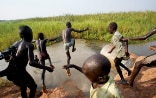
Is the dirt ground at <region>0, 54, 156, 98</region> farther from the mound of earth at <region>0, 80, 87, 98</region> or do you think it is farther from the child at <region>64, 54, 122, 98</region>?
the child at <region>64, 54, 122, 98</region>

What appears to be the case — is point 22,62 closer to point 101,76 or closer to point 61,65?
point 101,76

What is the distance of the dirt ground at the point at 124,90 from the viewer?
5.69 meters

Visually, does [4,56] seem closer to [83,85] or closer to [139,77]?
[83,85]

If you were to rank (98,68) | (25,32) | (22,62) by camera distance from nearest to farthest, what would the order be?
(98,68) → (25,32) → (22,62)

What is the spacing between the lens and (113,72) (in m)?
7.89

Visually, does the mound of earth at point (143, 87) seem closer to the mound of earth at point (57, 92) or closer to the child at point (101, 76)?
the mound of earth at point (57, 92)

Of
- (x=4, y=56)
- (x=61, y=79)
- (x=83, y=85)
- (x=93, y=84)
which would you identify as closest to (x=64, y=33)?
(x=61, y=79)

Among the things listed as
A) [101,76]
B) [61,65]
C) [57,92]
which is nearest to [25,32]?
[57,92]

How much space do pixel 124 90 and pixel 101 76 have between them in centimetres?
368

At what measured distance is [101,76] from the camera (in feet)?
7.54

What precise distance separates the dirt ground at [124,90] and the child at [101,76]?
3.38 m

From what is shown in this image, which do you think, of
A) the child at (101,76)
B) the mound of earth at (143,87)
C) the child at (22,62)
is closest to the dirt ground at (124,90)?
the mound of earth at (143,87)

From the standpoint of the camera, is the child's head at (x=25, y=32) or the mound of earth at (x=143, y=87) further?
the mound of earth at (x=143, y=87)

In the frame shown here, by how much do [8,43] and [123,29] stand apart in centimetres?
721
